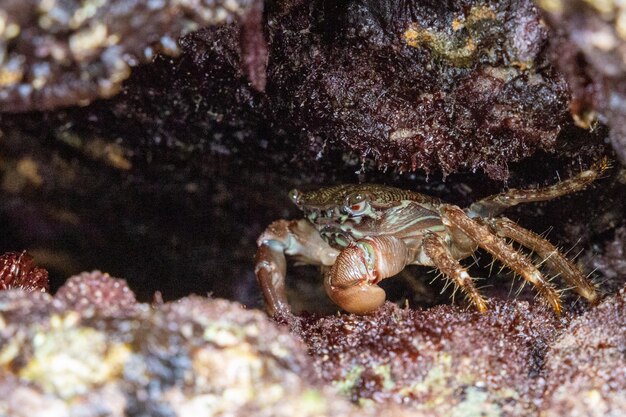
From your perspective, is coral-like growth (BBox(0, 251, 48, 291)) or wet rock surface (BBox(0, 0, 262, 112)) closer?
wet rock surface (BBox(0, 0, 262, 112))

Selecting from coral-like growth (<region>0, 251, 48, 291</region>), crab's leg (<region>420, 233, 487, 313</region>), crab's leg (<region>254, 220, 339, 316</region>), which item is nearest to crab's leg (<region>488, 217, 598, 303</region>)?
crab's leg (<region>420, 233, 487, 313</region>)

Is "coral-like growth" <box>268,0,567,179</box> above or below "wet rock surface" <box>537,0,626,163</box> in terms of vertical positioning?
above

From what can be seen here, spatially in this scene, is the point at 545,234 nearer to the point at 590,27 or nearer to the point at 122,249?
the point at 590,27

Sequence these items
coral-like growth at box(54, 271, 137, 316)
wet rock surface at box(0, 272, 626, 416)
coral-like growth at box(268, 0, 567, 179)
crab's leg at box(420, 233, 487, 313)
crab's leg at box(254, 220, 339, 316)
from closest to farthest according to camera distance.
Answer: wet rock surface at box(0, 272, 626, 416) < coral-like growth at box(54, 271, 137, 316) < coral-like growth at box(268, 0, 567, 179) < crab's leg at box(420, 233, 487, 313) < crab's leg at box(254, 220, 339, 316)

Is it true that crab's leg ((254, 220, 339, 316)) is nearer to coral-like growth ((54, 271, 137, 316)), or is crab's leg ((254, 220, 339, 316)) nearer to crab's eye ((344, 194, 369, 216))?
crab's eye ((344, 194, 369, 216))

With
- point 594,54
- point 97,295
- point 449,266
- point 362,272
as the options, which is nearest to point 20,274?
point 97,295

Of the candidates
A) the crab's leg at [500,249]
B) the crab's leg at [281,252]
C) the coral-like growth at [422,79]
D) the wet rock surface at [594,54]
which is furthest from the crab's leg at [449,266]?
the wet rock surface at [594,54]

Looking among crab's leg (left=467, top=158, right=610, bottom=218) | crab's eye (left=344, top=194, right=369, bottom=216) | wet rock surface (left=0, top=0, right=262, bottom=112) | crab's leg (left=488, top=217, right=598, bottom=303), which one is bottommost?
crab's leg (left=488, top=217, right=598, bottom=303)

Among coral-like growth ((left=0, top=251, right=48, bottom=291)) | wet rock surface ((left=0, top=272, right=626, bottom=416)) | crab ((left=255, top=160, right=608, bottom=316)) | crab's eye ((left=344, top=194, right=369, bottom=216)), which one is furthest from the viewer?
crab's eye ((left=344, top=194, right=369, bottom=216))
